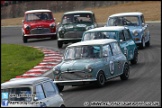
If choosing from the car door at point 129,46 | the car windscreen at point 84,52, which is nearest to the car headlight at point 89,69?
the car windscreen at point 84,52

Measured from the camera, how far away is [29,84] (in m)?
10.8

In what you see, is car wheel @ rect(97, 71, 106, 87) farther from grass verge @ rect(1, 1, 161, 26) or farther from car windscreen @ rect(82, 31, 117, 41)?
grass verge @ rect(1, 1, 161, 26)

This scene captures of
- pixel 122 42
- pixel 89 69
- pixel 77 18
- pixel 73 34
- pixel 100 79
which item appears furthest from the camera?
pixel 77 18

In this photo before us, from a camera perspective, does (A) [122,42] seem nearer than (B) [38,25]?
Yes

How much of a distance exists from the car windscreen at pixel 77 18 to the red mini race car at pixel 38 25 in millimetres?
3220

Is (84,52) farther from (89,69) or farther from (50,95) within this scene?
(50,95)

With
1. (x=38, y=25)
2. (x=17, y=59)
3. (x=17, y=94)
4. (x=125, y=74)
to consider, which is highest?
(x=17, y=94)

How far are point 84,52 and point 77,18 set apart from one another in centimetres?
1216

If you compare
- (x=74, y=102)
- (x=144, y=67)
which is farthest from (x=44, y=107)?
(x=144, y=67)

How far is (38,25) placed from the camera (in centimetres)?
3309

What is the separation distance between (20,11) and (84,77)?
139 ft

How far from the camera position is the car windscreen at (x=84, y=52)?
17.7 m

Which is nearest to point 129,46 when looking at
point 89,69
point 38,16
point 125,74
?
point 125,74

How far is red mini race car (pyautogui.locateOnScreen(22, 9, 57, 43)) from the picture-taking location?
33.1m
